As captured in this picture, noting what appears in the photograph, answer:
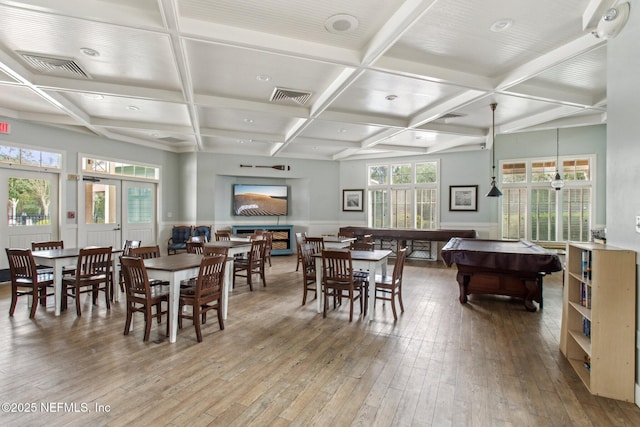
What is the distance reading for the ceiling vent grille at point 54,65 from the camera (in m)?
3.60

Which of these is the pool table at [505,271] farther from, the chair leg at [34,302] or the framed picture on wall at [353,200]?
the chair leg at [34,302]

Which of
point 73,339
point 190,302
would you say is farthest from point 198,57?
point 73,339

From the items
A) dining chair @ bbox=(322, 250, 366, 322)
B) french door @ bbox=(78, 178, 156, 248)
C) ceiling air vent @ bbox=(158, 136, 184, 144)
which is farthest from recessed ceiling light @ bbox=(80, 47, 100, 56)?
ceiling air vent @ bbox=(158, 136, 184, 144)

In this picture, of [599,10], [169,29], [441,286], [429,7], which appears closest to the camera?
[429,7]

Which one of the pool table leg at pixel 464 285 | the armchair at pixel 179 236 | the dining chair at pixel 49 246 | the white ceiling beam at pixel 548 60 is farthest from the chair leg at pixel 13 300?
the white ceiling beam at pixel 548 60

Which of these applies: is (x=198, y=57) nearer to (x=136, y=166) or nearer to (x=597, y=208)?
(x=136, y=166)

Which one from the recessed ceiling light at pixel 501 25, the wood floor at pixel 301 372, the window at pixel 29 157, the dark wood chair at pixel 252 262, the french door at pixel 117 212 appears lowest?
the wood floor at pixel 301 372

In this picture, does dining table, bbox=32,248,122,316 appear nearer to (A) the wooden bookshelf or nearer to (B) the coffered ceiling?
(B) the coffered ceiling

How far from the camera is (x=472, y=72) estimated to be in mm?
4027

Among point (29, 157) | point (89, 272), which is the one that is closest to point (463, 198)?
point (89, 272)

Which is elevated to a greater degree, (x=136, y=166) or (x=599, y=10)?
(x=599, y=10)

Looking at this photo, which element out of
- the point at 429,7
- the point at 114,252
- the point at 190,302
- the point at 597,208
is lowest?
the point at 190,302

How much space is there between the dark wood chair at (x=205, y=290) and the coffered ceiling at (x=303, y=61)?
2222mm

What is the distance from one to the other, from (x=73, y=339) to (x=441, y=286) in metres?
5.38
